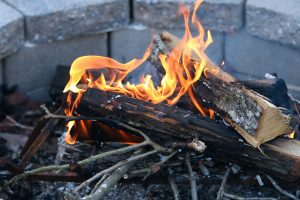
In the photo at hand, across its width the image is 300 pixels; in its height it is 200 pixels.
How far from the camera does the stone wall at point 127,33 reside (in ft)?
13.6

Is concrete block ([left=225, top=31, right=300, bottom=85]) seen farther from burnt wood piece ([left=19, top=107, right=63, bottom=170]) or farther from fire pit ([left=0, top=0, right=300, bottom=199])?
burnt wood piece ([left=19, top=107, right=63, bottom=170])

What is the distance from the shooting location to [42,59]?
4406 mm

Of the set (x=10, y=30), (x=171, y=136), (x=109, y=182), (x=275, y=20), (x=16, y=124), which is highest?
(x=275, y=20)

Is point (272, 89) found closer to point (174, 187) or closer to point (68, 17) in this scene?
point (174, 187)

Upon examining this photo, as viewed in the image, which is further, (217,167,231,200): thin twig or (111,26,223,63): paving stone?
(111,26,223,63): paving stone

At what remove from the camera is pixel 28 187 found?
3.53 meters

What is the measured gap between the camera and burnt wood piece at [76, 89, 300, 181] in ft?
10.00

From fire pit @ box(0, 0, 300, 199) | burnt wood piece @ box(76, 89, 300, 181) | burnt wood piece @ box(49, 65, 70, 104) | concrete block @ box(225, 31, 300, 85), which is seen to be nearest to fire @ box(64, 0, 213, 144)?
fire pit @ box(0, 0, 300, 199)

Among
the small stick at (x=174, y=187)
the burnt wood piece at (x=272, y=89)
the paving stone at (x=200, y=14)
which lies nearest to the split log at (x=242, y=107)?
the burnt wood piece at (x=272, y=89)

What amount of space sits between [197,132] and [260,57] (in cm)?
134

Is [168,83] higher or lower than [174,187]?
higher

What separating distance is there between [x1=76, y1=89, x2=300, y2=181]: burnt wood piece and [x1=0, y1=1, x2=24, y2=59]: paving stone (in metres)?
1.07

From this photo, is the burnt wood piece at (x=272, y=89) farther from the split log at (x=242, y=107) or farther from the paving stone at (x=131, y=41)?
the paving stone at (x=131, y=41)

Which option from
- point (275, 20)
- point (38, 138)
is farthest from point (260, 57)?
point (38, 138)
